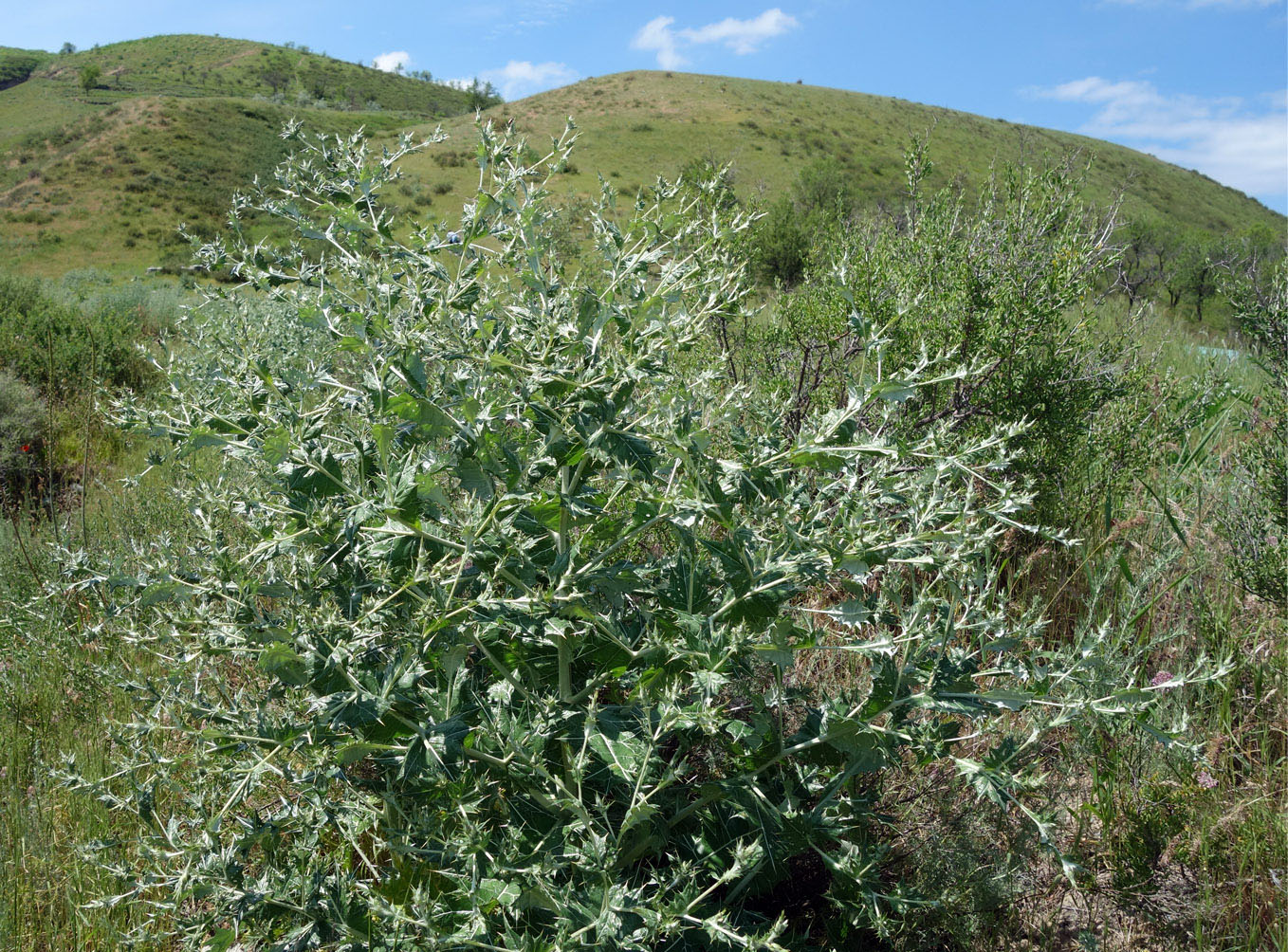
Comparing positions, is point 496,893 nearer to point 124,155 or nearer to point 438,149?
point 438,149

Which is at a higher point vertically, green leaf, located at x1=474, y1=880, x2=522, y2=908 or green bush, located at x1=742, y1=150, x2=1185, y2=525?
green bush, located at x1=742, y1=150, x2=1185, y2=525

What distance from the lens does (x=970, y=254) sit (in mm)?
4219

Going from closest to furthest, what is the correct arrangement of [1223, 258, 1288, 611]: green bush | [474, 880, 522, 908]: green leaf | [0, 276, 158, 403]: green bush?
1. [474, 880, 522, 908]: green leaf
2. [1223, 258, 1288, 611]: green bush
3. [0, 276, 158, 403]: green bush

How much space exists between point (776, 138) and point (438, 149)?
82.8 ft

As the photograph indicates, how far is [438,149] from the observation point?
46656mm

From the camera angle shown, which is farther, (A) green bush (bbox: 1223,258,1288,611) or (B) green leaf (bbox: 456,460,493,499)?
(A) green bush (bbox: 1223,258,1288,611)

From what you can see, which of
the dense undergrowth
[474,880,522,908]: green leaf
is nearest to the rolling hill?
the dense undergrowth

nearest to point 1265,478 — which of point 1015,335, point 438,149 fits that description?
point 1015,335

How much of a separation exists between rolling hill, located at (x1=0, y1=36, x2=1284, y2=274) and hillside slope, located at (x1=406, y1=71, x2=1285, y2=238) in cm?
24

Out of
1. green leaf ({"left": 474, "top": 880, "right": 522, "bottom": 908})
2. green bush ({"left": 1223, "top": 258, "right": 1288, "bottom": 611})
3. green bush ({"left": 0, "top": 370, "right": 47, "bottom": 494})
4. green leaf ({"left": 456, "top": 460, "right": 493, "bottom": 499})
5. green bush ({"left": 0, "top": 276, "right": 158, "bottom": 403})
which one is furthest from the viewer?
green bush ({"left": 0, "top": 276, "right": 158, "bottom": 403})

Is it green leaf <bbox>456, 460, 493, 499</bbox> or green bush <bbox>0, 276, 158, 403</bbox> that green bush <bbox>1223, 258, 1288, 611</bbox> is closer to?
green leaf <bbox>456, 460, 493, 499</bbox>

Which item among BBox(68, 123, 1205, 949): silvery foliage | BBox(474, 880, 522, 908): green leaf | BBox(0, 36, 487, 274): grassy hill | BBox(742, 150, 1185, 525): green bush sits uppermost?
BBox(0, 36, 487, 274): grassy hill

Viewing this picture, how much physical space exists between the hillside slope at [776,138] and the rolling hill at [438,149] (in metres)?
0.24

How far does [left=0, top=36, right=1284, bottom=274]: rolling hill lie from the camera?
4303 centimetres
